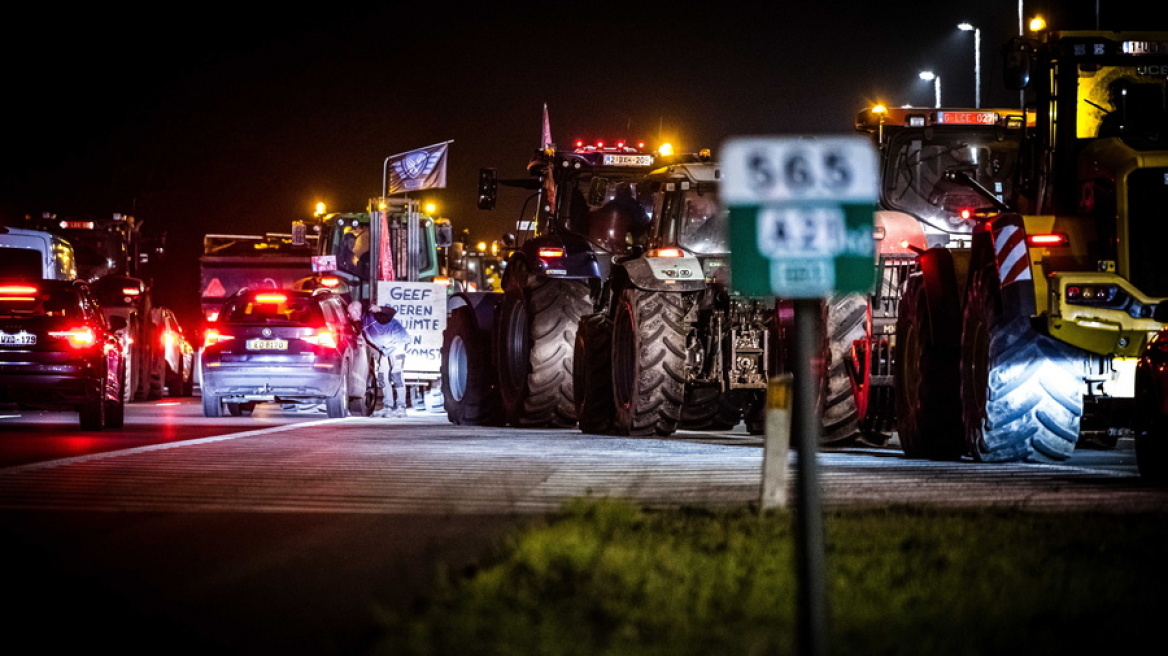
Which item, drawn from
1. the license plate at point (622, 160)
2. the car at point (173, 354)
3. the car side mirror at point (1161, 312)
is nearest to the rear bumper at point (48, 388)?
the license plate at point (622, 160)

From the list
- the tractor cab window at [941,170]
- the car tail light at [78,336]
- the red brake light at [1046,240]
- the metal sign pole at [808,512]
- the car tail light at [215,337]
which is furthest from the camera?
the car tail light at [215,337]

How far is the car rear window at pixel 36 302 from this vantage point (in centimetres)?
2161

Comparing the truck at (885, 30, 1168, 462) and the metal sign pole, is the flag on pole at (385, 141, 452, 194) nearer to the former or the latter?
the truck at (885, 30, 1168, 462)

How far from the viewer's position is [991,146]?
18938 mm

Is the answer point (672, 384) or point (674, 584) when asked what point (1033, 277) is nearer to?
point (672, 384)

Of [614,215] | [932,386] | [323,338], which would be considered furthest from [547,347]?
[932,386]

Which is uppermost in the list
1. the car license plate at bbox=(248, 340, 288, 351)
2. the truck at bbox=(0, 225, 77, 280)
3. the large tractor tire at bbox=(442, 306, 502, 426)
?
the truck at bbox=(0, 225, 77, 280)

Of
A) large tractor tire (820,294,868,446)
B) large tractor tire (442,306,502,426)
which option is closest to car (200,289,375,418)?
large tractor tire (442,306,502,426)

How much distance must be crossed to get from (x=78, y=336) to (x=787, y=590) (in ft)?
51.4

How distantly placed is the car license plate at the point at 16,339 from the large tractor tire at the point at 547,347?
5847 millimetres

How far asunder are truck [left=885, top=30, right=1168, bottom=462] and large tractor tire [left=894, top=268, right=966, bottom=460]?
0.29m

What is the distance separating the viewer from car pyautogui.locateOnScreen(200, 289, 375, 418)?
26.8 metres

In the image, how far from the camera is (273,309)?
27547 millimetres

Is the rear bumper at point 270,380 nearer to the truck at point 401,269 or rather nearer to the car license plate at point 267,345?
the car license plate at point 267,345
